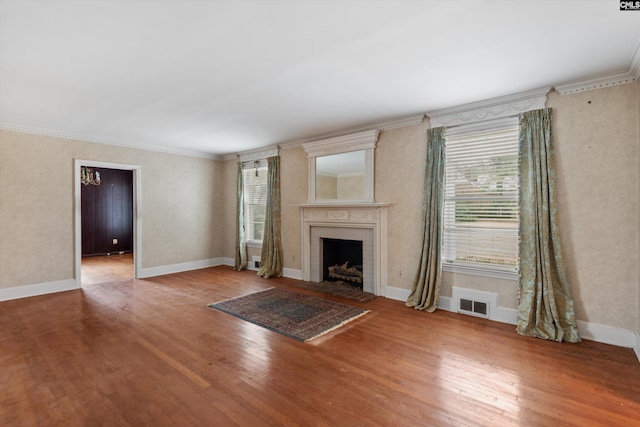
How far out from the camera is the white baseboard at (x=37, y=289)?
454cm

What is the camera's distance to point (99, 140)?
17.8ft

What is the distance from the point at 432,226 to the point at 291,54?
2695 mm

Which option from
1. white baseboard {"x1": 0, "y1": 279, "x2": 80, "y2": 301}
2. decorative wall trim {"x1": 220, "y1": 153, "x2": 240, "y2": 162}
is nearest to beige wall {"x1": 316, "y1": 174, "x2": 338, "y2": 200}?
decorative wall trim {"x1": 220, "y1": 153, "x2": 240, "y2": 162}

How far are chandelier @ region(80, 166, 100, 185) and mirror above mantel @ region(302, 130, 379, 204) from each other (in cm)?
623

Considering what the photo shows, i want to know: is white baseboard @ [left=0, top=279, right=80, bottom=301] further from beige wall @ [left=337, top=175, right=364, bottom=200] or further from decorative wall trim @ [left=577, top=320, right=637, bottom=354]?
decorative wall trim @ [left=577, top=320, right=637, bottom=354]

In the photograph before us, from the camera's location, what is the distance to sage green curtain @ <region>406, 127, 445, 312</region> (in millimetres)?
3963

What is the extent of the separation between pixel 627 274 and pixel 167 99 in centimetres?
513

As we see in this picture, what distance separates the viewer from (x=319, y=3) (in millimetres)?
1904

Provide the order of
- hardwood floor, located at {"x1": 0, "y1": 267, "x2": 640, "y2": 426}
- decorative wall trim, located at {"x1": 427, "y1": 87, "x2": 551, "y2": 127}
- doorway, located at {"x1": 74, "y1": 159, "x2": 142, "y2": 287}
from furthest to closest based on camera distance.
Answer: doorway, located at {"x1": 74, "y1": 159, "x2": 142, "y2": 287}
decorative wall trim, located at {"x1": 427, "y1": 87, "x2": 551, "y2": 127}
hardwood floor, located at {"x1": 0, "y1": 267, "x2": 640, "y2": 426}

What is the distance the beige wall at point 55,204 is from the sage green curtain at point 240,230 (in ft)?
3.70

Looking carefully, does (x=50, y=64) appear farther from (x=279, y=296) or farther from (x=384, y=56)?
(x=279, y=296)

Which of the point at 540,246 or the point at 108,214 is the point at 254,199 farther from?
the point at 108,214

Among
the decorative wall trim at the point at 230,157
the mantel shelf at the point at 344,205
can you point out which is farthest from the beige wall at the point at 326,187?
the decorative wall trim at the point at 230,157

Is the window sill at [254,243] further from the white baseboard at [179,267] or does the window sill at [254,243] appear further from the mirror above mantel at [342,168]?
the mirror above mantel at [342,168]
